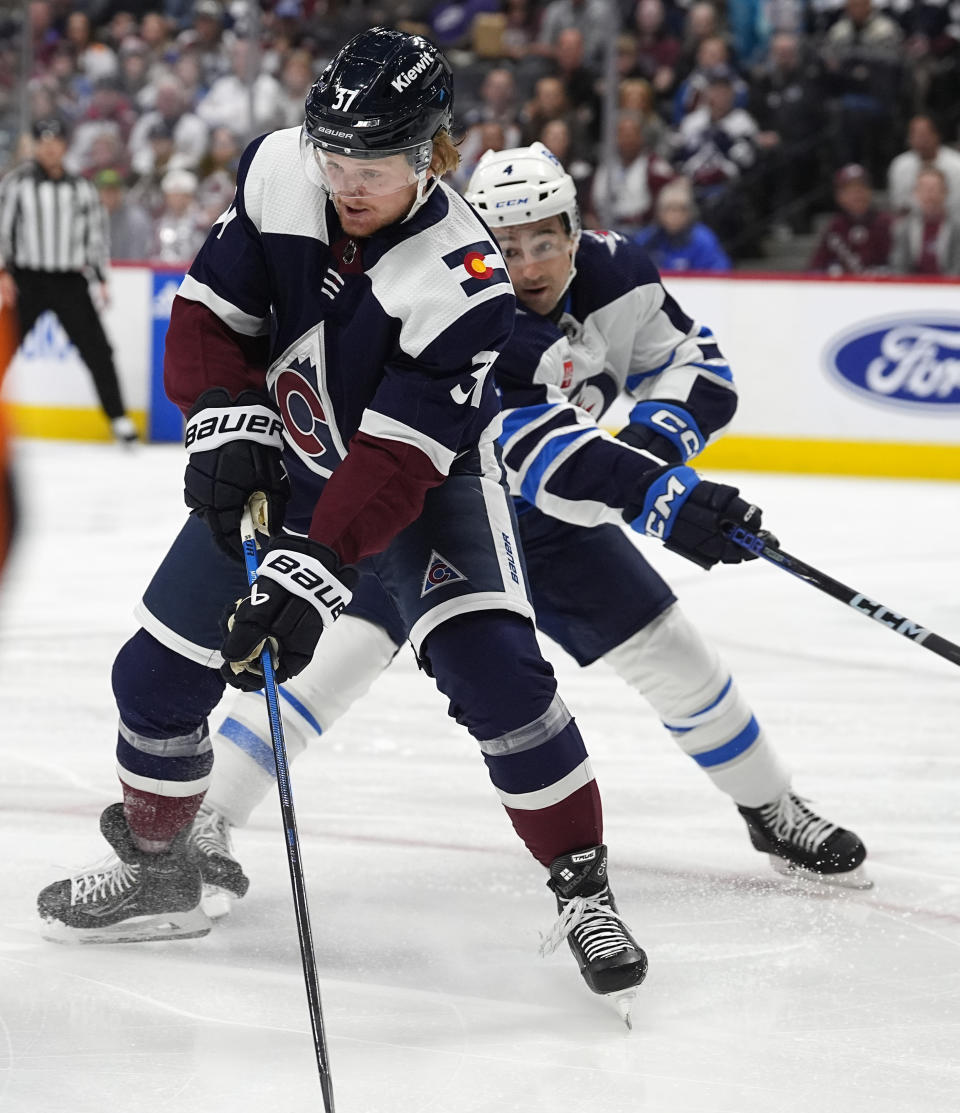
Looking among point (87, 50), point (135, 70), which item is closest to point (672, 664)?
point (135, 70)

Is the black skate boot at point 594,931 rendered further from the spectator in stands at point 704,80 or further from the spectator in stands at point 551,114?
the spectator in stands at point 704,80

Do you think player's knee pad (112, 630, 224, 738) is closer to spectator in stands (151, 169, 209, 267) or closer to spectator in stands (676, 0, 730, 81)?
spectator in stands (151, 169, 209, 267)

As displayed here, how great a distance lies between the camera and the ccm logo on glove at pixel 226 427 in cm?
203

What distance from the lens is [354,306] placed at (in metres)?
2.02

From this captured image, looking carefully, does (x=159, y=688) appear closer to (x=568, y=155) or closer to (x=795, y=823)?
(x=795, y=823)

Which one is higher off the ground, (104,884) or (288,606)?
(288,606)

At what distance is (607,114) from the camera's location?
294 inches

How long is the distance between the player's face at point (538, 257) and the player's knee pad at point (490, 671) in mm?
617

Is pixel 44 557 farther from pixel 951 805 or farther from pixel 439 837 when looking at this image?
pixel 951 805

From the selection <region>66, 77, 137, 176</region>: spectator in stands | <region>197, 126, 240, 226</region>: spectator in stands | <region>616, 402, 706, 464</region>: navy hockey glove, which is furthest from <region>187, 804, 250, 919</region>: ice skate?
<region>66, 77, 137, 176</region>: spectator in stands

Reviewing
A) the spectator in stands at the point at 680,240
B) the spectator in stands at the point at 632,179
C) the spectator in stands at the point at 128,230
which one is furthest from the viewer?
the spectator in stands at the point at 128,230

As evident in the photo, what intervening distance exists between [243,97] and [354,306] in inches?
255

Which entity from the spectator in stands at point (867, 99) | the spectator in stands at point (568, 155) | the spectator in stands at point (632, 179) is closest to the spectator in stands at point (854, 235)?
the spectator in stands at point (867, 99)

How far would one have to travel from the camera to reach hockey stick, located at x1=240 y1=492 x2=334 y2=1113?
5.72 ft
